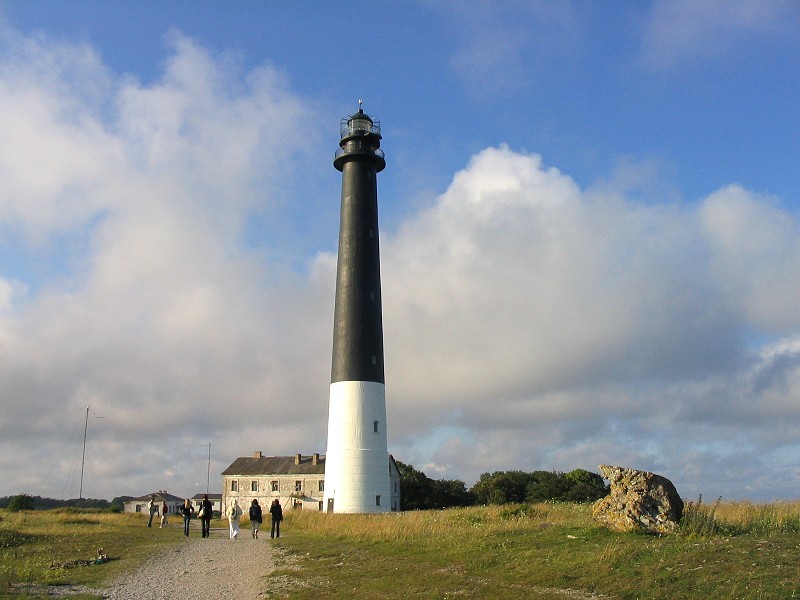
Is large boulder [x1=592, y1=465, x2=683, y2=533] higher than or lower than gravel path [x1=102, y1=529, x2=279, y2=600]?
higher

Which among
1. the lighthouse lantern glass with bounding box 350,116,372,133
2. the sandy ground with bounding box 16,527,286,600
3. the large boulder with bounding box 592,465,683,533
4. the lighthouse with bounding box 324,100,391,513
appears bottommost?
the sandy ground with bounding box 16,527,286,600

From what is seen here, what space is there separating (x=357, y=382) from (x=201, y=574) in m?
17.3

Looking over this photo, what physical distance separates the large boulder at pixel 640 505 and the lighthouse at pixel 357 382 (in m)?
16.6

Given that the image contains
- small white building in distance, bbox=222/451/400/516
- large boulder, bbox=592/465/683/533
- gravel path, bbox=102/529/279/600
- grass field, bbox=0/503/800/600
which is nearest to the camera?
grass field, bbox=0/503/800/600

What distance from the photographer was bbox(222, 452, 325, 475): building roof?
6156 centimetres

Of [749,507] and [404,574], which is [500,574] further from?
[749,507]

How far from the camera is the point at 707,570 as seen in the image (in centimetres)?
1184

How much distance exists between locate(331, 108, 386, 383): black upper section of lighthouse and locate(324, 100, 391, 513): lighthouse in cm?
5

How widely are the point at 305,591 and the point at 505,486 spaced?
170 ft

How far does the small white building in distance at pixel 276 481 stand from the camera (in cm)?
6028

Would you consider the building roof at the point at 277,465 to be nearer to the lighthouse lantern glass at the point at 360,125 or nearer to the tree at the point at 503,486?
the tree at the point at 503,486

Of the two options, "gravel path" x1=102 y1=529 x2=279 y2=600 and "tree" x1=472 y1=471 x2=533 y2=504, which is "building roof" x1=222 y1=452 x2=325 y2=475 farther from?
"gravel path" x1=102 y1=529 x2=279 y2=600

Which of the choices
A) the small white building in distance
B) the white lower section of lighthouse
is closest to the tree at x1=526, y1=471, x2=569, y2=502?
the small white building in distance

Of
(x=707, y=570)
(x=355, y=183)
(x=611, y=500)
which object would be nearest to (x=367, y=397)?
(x=355, y=183)
